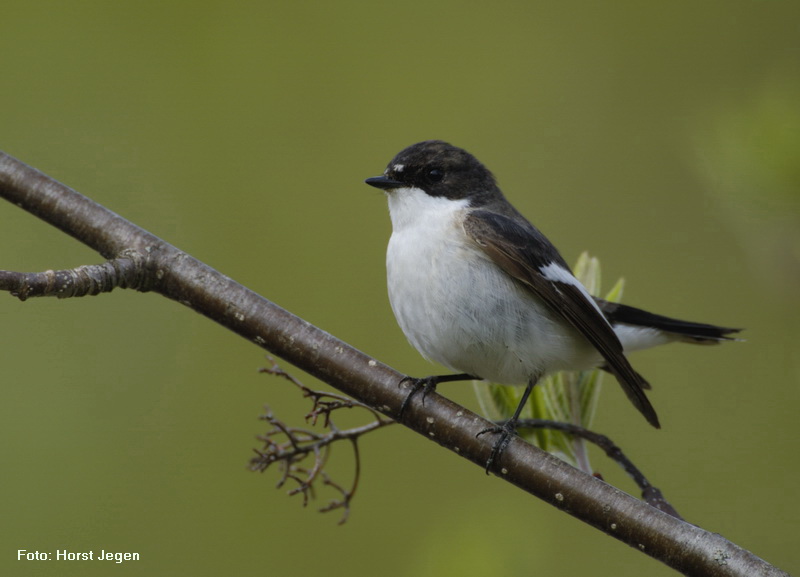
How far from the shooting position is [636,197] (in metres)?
5.02

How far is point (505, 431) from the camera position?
2.13m

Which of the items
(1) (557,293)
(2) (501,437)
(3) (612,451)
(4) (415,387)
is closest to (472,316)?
(1) (557,293)

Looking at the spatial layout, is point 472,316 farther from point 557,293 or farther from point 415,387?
point 415,387

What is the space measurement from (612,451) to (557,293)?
30.5 inches

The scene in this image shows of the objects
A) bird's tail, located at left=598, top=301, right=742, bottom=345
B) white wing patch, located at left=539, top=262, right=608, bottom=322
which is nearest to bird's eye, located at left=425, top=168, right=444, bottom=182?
white wing patch, located at left=539, top=262, right=608, bottom=322

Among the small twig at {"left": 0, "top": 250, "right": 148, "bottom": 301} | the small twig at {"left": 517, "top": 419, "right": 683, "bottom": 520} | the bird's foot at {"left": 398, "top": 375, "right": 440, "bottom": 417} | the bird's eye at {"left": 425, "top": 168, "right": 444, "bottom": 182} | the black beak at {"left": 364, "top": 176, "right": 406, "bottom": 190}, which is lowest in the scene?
the small twig at {"left": 517, "top": 419, "right": 683, "bottom": 520}

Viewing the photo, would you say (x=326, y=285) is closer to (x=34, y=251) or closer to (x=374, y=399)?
(x=34, y=251)

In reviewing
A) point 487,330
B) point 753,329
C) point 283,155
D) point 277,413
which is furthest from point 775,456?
point 283,155

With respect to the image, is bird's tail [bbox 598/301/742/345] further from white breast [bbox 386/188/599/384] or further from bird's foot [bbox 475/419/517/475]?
bird's foot [bbox 475/419/517/475]

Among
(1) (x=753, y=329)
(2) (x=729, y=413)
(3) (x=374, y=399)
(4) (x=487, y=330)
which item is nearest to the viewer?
(3) (x=374, y=399)

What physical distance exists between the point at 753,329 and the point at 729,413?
568mm

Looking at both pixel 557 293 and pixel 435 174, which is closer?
pixel 557 293

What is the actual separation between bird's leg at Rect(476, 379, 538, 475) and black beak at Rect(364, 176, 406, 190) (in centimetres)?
113

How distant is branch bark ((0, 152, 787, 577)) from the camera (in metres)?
2.16
